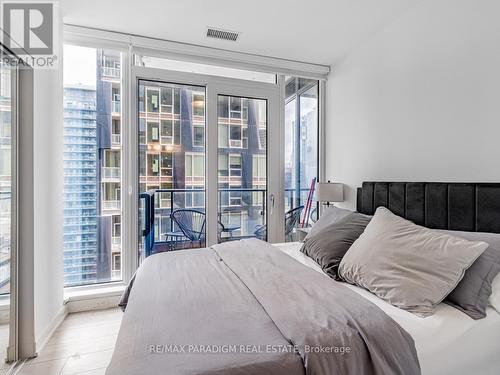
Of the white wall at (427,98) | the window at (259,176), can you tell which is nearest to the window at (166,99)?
the window at (259,176)

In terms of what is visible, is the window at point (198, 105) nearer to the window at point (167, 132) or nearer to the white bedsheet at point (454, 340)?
the window at point (167, 132)

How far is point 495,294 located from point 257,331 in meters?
1.26

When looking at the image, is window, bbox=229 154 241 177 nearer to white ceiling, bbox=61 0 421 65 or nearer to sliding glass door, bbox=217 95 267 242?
sliding glass door, bbox=217 95 267 242

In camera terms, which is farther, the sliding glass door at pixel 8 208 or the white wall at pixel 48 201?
the white wall at pixel 48 201

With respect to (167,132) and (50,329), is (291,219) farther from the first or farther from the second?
(50,329)

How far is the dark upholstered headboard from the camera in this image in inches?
68.6

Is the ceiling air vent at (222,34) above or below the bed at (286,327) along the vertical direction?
above

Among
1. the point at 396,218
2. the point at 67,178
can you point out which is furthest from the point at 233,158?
the point at 396,218

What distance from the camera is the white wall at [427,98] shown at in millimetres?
1854

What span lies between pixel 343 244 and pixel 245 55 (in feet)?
7.57

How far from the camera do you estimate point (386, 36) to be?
2.64 metres

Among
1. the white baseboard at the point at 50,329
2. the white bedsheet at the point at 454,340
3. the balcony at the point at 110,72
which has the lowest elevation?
the white baseboard at the point at 50,329

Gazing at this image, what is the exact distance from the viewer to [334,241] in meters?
2.09

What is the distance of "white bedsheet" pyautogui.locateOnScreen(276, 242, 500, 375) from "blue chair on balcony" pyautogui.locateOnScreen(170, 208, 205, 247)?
221 cm
